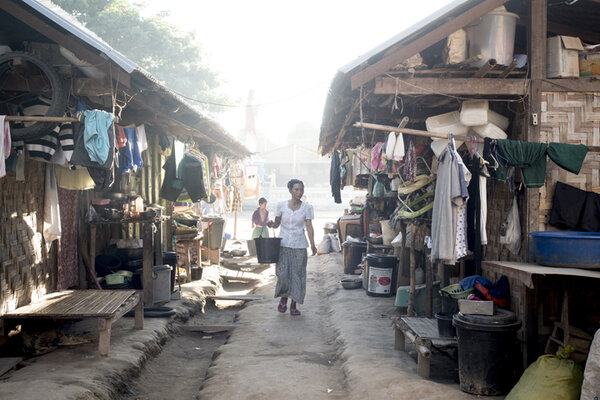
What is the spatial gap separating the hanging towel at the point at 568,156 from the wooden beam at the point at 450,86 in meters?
0.94

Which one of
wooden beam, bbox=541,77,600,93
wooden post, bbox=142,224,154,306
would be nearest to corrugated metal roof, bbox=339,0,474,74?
wooden beam, bbox=541,77,600,93

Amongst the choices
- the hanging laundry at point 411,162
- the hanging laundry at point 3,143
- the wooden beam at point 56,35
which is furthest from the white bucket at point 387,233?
the hanging laundry at point 3,143

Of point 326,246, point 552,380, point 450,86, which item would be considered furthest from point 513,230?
point 326,246

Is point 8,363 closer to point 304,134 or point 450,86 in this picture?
point 450,86

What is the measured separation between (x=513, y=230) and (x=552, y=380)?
2254mm

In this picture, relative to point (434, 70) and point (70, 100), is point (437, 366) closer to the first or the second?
point (434, 70)

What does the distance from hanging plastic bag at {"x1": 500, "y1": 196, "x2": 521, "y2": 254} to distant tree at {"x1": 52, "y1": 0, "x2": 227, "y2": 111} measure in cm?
2630

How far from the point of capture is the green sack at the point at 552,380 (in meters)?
4.37

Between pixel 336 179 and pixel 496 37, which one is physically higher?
pixel 496 37

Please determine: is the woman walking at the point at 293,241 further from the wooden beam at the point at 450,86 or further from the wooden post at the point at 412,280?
the wooden beam at the point at 450,86

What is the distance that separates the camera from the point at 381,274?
10523mm

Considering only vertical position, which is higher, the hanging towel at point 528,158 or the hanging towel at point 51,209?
the hanging towel at point 528,158

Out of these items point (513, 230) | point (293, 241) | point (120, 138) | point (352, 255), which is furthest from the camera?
point (352, 255)

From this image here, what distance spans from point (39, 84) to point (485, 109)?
5171mm
